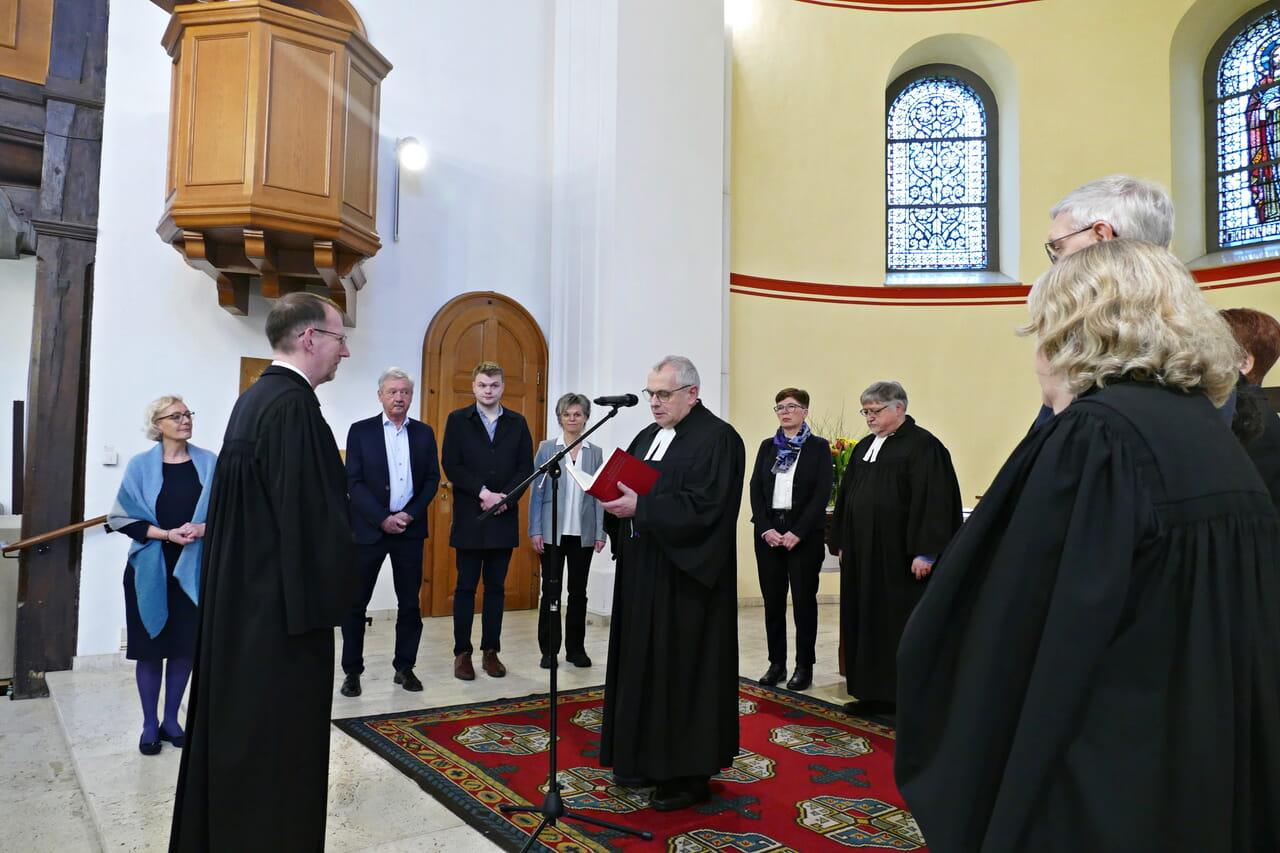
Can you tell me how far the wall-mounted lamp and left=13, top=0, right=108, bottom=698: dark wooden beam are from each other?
6.86ft

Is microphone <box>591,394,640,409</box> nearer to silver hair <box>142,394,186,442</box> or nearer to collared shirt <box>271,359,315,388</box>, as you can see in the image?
collared shirt <box>271,359,315,388</box>

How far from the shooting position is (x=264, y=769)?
2447 millimetres

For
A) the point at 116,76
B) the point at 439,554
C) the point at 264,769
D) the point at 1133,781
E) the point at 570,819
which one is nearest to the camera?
the point at 1133,781

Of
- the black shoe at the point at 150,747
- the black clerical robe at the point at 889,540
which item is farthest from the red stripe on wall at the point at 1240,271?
the black shoe at the point at 150,747

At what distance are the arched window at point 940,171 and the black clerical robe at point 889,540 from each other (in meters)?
5.39

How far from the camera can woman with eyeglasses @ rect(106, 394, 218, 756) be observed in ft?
13.0

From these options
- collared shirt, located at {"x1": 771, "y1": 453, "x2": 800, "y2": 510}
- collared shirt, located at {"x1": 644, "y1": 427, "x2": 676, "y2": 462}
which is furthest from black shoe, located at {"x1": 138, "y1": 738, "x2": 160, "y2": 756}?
collared shirt, located at {"x1": 771, "y1": 453, "x2": 800, "y2": 510}

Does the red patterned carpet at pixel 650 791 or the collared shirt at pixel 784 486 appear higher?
the collared shirt at pixel 784 486

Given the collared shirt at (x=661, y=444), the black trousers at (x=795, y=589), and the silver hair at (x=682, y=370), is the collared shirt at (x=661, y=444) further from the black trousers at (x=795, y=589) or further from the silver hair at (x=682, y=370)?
the black trousers at (x=795, y=589)

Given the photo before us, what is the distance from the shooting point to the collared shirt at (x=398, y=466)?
5.06 meters

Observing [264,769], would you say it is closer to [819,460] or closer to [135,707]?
[135,707]

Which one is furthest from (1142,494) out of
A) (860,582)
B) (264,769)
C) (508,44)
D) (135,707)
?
(508,44)

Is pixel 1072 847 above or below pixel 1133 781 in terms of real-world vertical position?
below

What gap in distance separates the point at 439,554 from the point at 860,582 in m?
3.65
